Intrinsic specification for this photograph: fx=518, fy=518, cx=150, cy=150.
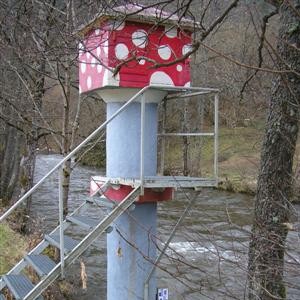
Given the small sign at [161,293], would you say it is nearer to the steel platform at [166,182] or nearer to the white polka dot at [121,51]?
the steel platform at [166,182]

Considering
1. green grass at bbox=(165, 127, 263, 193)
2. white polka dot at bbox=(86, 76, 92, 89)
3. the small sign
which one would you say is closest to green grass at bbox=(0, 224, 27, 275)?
the small sign

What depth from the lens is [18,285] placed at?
19.2ft

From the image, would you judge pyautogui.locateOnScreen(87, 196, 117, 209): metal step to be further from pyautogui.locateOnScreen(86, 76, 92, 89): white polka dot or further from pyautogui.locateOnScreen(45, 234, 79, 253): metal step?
pyautogui.locateOnScreen(86, 76, 92, 89): white polka dot

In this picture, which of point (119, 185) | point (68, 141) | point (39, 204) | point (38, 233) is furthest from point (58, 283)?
point (39, 204)

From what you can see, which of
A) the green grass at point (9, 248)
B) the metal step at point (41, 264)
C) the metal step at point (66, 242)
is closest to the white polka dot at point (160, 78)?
the metal step at point (66, 242)

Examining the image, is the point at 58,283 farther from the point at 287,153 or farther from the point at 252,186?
the point at 252,186

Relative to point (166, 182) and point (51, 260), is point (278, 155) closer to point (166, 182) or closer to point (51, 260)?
point (166, 182)

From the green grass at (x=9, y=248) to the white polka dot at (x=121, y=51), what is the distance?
4.01 m

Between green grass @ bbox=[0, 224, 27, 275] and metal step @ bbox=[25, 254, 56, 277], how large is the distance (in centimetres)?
214

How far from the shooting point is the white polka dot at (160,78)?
6750mm

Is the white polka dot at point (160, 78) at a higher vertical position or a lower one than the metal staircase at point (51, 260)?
higher

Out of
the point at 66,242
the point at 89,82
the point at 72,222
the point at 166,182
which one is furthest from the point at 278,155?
the point at 89,82

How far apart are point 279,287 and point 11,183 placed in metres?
14.4

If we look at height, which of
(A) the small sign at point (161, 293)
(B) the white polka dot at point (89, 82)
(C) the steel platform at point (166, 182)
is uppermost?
(B) the white polka dot at point (89, 82)
